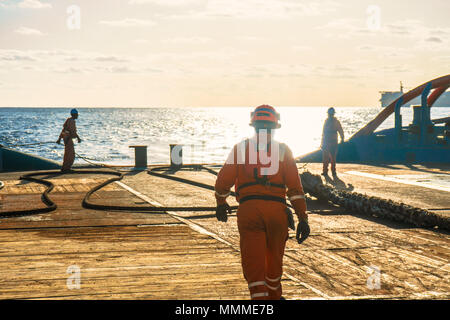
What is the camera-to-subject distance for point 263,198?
5.05 meters

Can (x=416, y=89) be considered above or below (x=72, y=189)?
above

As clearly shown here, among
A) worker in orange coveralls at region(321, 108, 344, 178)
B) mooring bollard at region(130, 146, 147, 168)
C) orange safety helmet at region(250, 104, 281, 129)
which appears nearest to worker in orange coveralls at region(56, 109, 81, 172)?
mooring bollard at region(130, 146, 147, 168)

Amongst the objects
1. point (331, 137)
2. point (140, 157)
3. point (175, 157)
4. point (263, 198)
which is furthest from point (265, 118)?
point (140, 157)

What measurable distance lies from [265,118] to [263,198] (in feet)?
2.49

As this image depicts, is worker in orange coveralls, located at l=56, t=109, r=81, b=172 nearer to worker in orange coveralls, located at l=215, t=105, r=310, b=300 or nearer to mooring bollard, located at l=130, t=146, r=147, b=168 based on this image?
mooring bollard, located at l=130, t=146, r=147, b=168

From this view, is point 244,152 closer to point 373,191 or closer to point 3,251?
point 3,251

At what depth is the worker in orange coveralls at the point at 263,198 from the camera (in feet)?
16.0

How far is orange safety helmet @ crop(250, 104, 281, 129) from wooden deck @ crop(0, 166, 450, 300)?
5.52 feet

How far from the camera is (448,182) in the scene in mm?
15352
